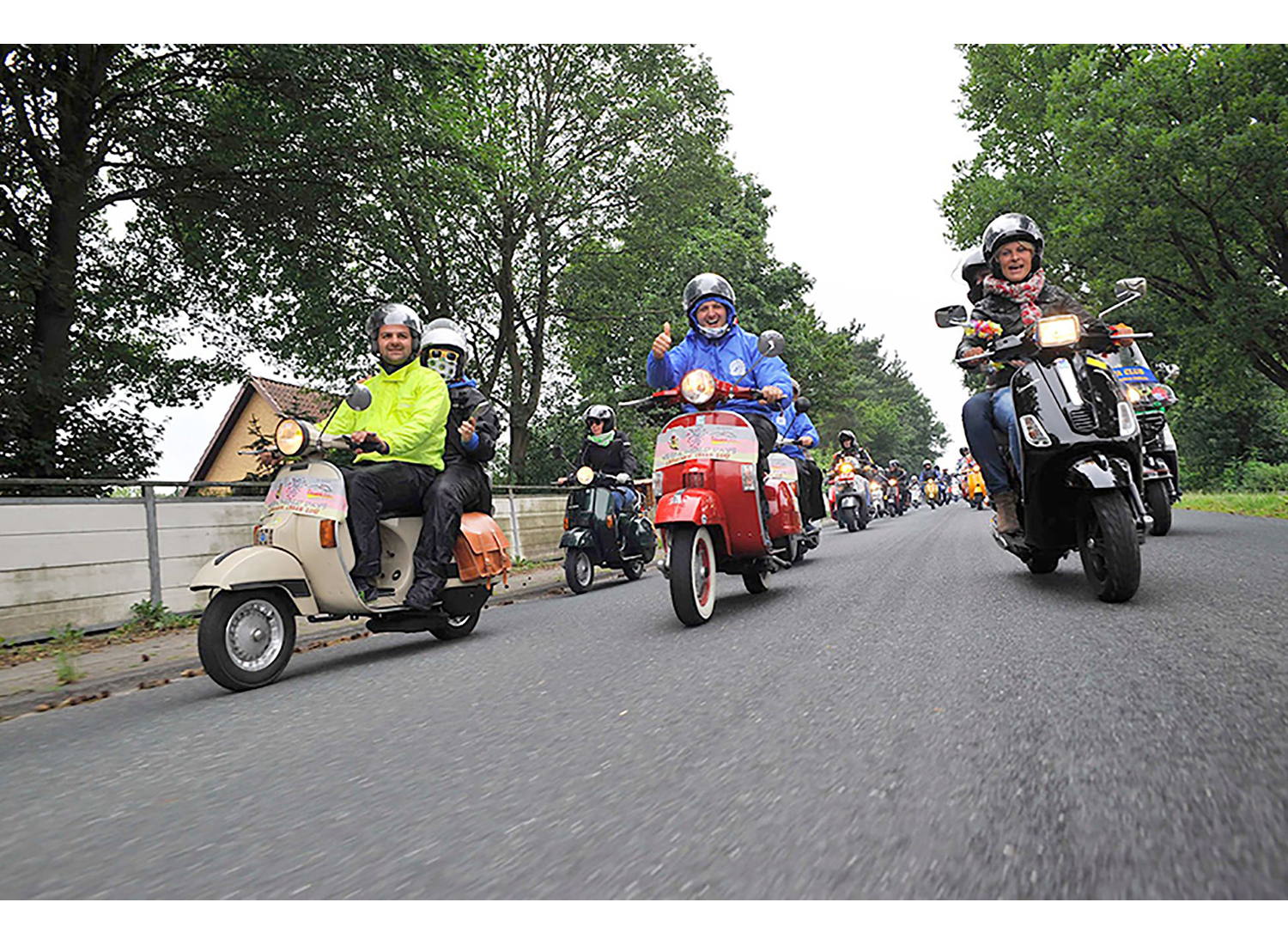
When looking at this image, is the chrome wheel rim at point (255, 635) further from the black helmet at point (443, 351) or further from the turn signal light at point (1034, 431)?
the turn signal light at point (1034, 431)

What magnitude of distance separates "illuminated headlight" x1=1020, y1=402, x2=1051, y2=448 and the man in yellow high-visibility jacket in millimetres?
3469

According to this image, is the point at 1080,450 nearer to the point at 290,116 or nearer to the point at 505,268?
the point at 290,116

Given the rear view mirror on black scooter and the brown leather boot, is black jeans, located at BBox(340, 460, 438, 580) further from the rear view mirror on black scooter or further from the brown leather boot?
the brown leather boot

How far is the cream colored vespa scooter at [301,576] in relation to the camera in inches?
165

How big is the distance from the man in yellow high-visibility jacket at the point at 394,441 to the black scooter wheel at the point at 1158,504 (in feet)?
22.0

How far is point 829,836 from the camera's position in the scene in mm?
1688

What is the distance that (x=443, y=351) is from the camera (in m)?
6.21

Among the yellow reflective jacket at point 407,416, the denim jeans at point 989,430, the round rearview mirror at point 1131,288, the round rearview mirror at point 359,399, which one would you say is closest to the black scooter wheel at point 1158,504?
the denim jeans at point 989,430

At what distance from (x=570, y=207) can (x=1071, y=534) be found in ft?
49.9

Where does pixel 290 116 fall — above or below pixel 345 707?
above

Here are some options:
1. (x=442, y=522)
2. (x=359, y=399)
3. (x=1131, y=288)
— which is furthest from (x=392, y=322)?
(x=1131, y=288)

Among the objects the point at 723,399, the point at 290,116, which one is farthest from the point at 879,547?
the point at 290,116

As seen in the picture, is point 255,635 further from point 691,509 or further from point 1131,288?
point 1131,288

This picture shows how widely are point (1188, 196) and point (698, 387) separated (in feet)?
47.1
